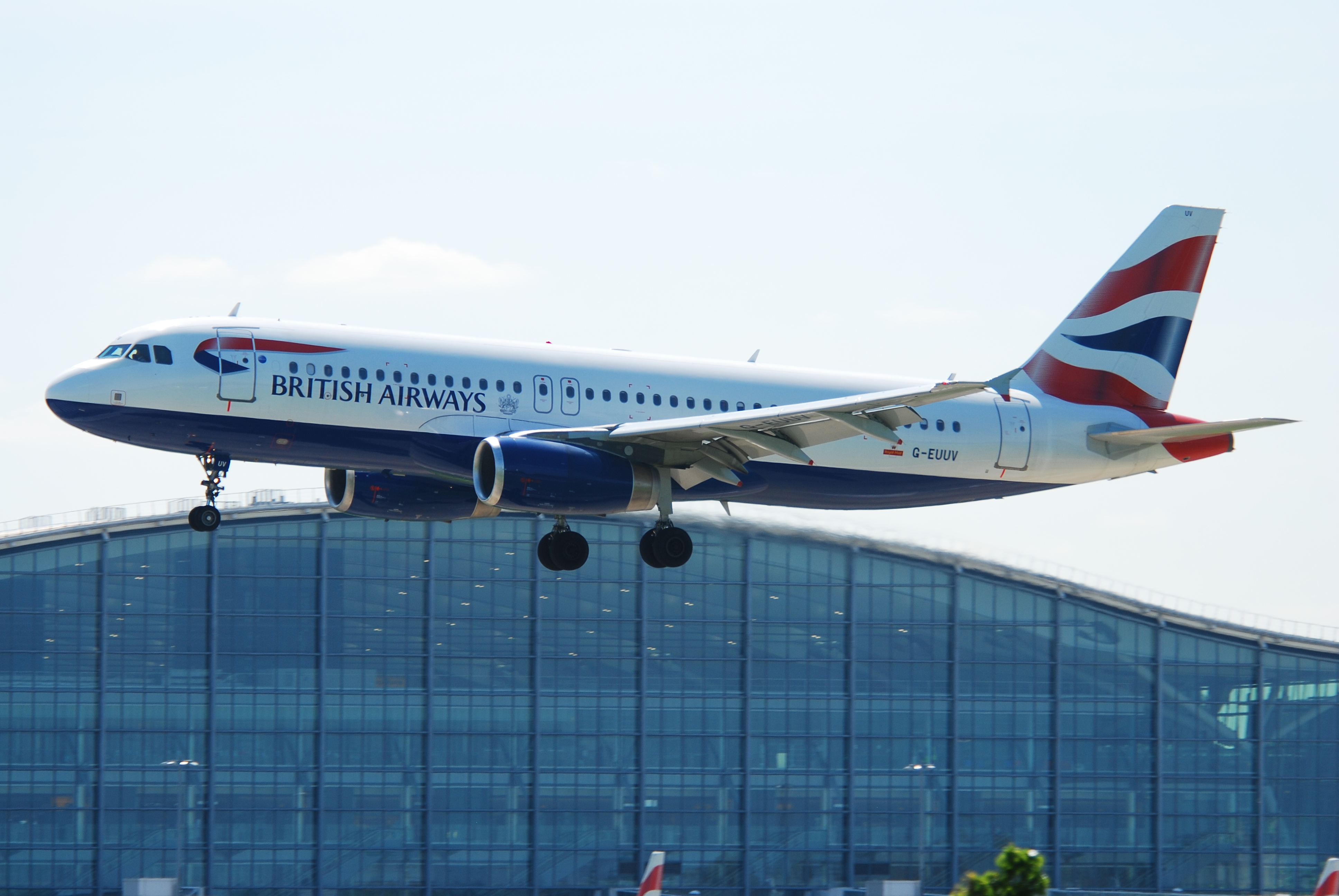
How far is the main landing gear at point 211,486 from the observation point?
34.1 m

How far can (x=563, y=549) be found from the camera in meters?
37.9

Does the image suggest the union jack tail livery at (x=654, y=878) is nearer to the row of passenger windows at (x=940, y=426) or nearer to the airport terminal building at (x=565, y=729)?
the row of passenger windows at (x=940, y=426)

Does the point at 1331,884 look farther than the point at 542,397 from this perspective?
No

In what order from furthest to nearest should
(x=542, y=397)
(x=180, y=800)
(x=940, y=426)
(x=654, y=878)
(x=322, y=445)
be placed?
(x=180, y=800)
(x=940, y=426)
(x=654, y=878)
(x=542, y=397)
(x=322, y=445)

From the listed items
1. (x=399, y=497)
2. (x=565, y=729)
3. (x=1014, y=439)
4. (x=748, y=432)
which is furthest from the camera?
(x=565, y=729)

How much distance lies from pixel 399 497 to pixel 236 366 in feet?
21.1

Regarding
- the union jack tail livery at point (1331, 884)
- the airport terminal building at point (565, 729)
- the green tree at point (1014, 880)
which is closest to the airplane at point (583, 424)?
the green tree at point (1014, 880)

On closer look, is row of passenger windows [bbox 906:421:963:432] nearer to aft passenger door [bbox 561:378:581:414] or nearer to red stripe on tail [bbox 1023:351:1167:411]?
red stripe on tail [bbox 1023:351:1167:411]

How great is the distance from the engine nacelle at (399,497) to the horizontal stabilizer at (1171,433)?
1545 centimetres

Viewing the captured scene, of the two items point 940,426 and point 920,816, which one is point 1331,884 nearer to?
point 940,426

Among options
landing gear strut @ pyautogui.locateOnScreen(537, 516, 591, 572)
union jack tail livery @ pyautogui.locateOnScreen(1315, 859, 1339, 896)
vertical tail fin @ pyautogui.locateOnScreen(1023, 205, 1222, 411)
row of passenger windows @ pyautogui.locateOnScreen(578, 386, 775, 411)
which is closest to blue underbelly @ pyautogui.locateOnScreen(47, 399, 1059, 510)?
row of passenger windows @ pyautogui.locateOnScreen(578, 386, 775, 411)

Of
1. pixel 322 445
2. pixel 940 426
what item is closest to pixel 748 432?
pixel 940 426

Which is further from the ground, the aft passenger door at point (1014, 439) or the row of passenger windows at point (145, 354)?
the row of passenger windows at point (145, 354)

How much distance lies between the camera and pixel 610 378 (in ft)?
118
